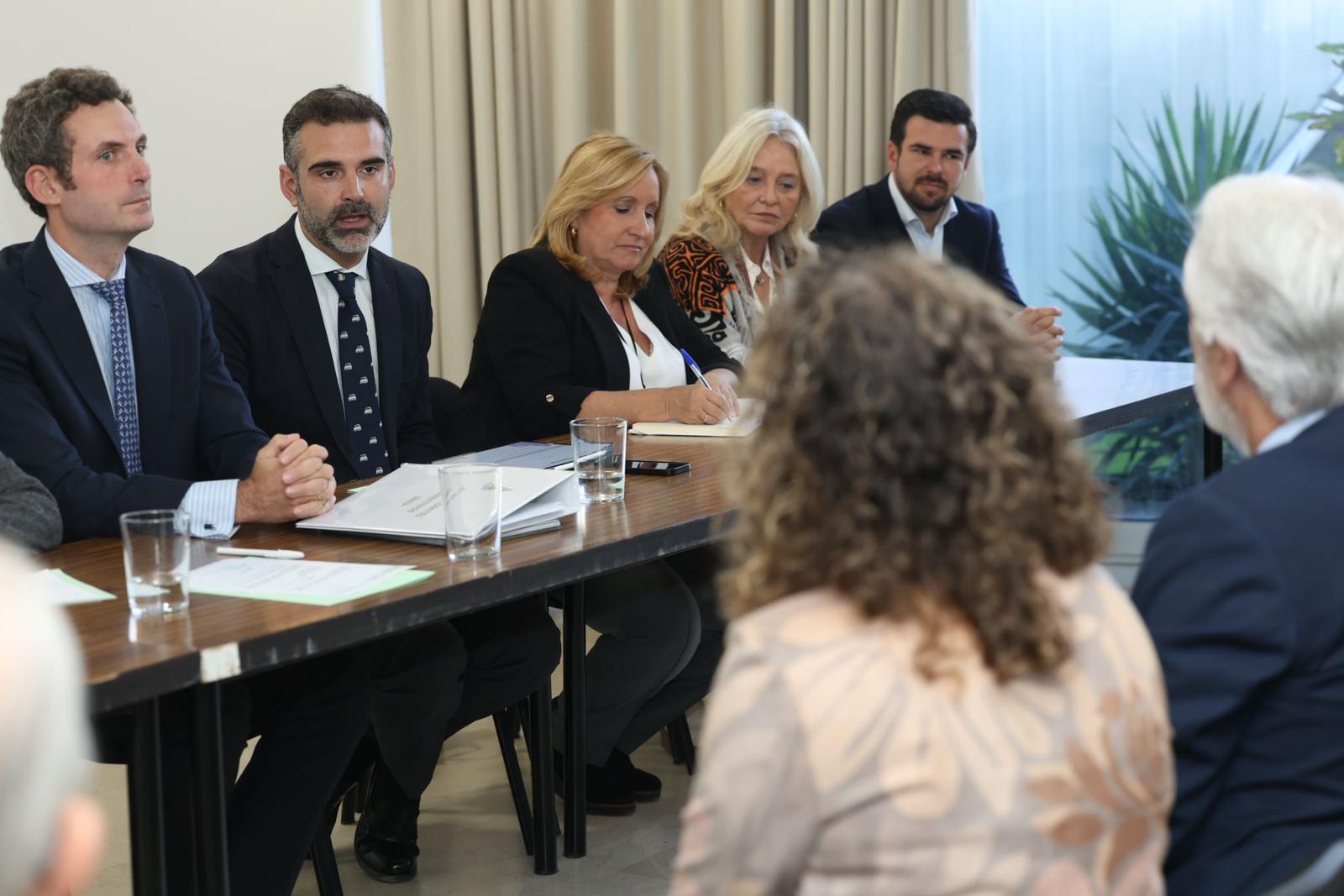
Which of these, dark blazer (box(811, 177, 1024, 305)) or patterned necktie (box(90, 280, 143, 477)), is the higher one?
dark blazer (box(811, 177, 1024, 305))

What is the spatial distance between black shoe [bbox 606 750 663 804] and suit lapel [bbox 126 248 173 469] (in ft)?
3.48

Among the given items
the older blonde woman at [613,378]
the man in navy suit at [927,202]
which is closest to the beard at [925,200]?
the man in navy suit at [927,202]

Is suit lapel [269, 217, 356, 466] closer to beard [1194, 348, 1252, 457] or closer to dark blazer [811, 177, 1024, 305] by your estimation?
dark blazer [811, 177, 1024, 305]

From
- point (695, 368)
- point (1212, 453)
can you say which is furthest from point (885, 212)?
point (695, 368)

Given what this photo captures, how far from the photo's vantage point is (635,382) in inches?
129

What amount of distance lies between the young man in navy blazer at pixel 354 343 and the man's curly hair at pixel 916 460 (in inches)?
63.3

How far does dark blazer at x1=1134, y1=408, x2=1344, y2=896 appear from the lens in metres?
1.21

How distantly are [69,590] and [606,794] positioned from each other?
1371mm

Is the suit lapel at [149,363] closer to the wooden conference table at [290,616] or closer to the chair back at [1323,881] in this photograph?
the wooden conference table at [290,616]

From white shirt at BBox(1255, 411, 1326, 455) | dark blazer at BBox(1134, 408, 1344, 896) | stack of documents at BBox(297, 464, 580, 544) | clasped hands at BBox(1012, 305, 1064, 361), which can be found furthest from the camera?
clasped hands at BBox(1012, 305, 1064, 361)

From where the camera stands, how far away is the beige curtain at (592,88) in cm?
449

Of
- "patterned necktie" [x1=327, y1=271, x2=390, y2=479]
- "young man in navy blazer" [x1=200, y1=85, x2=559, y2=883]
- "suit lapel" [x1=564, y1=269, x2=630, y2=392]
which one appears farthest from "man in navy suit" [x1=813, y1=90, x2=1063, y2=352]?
"patterned necktie" [x1=327, y1=271, x2=390, y2=479]

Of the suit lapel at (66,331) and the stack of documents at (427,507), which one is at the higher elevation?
the suit lapel at (66,331)

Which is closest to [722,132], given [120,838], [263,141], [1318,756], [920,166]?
[920,166]
